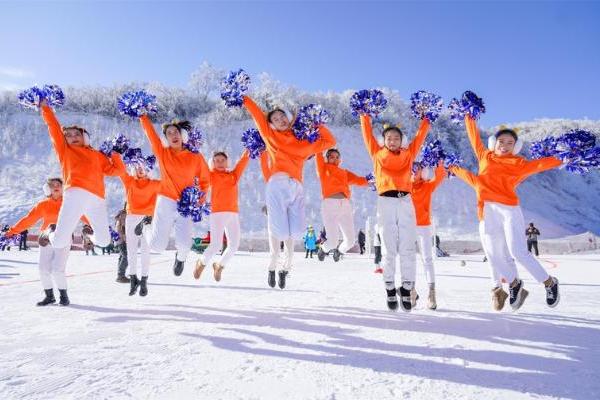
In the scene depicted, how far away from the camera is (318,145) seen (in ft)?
17.6

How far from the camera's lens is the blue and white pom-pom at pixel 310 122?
17.3 ft

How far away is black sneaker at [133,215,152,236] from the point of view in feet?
19.1

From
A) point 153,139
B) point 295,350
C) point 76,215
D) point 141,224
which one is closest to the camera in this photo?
point 295,350

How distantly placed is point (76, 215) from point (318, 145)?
2.97 meters

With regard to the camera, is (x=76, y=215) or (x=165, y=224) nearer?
(x=76, y=215)

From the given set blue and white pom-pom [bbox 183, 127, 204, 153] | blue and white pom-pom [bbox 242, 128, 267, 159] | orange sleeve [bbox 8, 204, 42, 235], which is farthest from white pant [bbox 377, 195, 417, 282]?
orange sleeve [bbox 8, 204, 42, 235]

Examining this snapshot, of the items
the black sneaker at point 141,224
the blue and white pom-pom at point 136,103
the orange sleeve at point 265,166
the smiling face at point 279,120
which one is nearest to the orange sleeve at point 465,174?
the smiling face at point 279,120

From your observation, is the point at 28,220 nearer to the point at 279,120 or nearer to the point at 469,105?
the point at 279,120

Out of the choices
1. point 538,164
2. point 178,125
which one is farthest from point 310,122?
point 538,164

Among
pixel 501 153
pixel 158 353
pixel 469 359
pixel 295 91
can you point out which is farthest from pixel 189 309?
pixel 295 91

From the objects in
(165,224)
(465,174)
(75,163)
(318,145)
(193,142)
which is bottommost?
(165,224)

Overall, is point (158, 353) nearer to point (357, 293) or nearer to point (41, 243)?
point (41, 243)

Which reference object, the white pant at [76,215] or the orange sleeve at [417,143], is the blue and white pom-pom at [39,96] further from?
the orange sleeve at [417,143]

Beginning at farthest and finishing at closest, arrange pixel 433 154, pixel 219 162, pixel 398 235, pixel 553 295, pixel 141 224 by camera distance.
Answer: pixel 219 162, pixel 141 224, pixel 433 154, pixel 398 235, pixel 553 295
